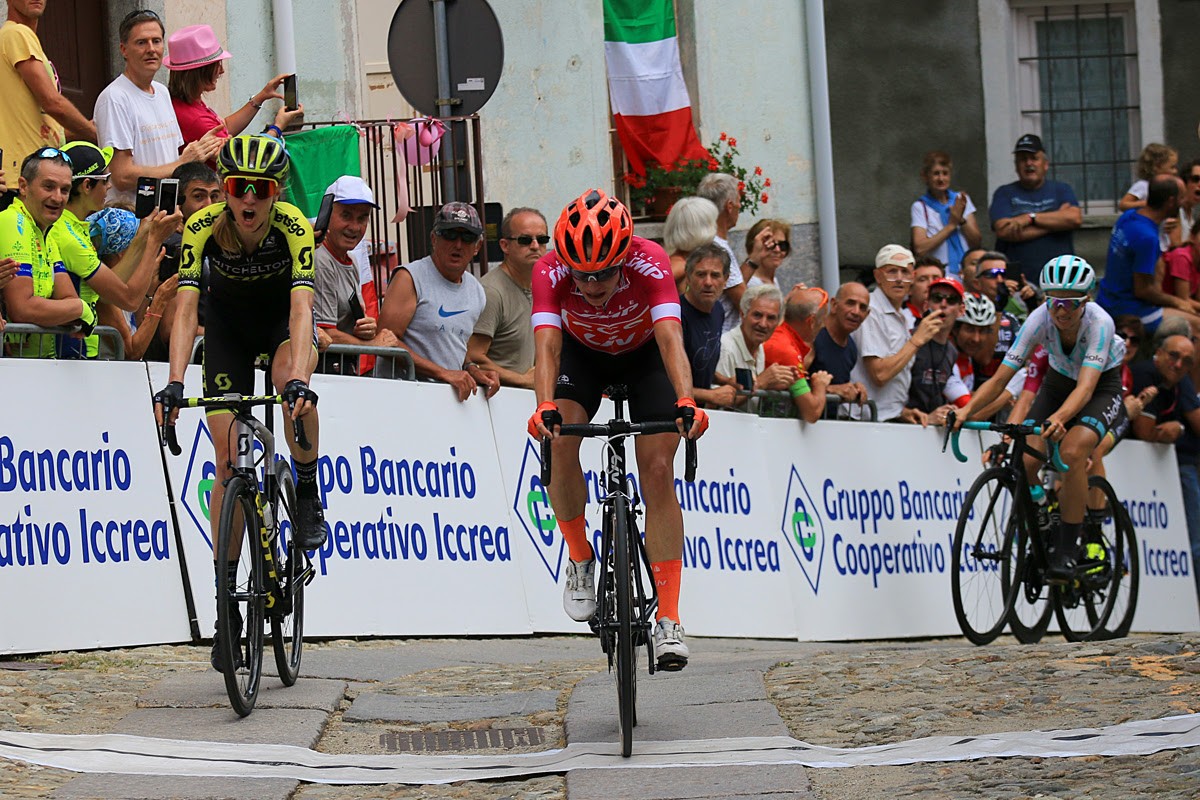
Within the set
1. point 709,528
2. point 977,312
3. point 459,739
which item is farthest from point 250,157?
point 977,312

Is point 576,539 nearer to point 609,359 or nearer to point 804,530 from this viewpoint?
point 609,359

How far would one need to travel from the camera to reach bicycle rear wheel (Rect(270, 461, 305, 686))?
8484 mm

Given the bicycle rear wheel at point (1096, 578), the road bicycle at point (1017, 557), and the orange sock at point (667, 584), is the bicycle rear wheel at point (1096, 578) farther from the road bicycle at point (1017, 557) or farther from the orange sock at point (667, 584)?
the orange sock at point (667, 584)

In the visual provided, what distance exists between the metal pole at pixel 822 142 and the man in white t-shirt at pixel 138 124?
8.85 m

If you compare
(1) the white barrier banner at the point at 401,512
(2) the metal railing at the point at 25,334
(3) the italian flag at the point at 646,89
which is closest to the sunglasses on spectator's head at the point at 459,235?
(1) the white barrier banner at the point at 401,512

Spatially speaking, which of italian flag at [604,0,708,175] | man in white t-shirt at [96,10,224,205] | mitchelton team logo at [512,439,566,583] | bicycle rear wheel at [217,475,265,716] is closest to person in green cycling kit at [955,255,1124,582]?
mitchelton team logo at [512,439,566,583]

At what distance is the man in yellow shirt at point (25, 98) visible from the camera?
36.7 ft

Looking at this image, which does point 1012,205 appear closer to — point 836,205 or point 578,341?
point 836,205

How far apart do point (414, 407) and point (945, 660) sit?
3.68 metres

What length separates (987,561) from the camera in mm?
13562

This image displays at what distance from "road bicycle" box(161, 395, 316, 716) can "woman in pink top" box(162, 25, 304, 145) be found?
4.00m

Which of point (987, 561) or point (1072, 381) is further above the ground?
point (1072, 381)

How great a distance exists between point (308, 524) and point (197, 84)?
4.44 metres

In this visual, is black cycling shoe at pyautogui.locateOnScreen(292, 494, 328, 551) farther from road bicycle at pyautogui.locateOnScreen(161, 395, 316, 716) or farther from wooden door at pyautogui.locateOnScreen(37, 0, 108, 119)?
wooden door at pyautogui.locateOnScreen(37, 0, 108, 119)
